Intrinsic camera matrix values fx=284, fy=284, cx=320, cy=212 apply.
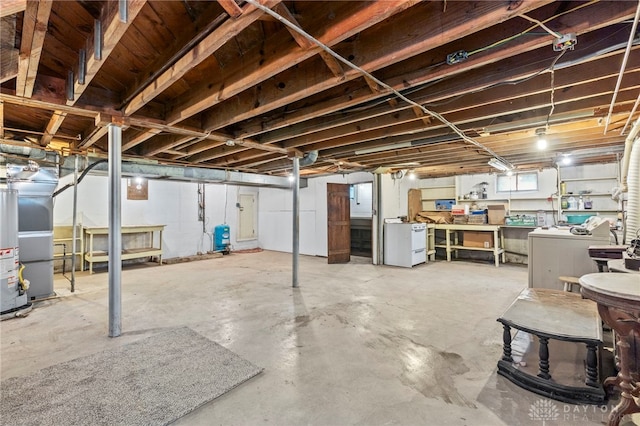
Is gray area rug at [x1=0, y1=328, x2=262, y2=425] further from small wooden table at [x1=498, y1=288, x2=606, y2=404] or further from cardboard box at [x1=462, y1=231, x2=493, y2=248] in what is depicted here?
cardboard box at [x1=462, y1=231, x2=493, y2=248]

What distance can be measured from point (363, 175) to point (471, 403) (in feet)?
20.0

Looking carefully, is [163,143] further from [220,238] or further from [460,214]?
[460,214]

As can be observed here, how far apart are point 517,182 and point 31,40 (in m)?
8.14

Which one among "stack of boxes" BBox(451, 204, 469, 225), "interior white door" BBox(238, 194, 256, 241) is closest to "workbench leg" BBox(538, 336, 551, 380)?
"stack of boxes" BBox(451, 204, 469, 225)

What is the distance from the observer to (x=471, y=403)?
1.80 metres

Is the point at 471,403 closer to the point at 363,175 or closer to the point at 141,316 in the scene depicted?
the point at 141,316

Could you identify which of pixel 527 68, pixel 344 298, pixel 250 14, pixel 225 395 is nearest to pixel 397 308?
pixel 344 298

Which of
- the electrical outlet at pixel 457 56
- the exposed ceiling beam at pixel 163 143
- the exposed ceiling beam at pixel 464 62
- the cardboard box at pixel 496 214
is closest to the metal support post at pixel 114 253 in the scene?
the exposed ceiling beam at pixel 163 143

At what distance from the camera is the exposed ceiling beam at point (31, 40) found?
1.42 meters

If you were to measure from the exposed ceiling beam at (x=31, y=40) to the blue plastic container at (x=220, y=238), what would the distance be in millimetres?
5939

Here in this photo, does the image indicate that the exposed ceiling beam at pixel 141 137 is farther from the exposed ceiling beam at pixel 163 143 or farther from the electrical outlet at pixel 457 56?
the electrical outlet at pixel 457 56

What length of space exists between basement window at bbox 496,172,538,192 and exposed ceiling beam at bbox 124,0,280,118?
7.22m

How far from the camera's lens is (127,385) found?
1991 millimetres

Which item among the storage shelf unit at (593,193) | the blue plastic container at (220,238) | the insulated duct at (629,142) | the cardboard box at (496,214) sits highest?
the insulated duct at (629,142)
